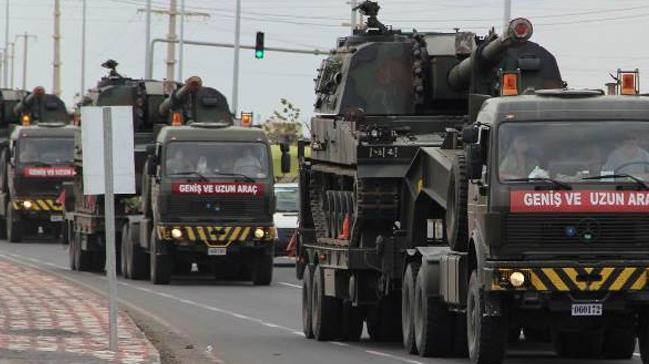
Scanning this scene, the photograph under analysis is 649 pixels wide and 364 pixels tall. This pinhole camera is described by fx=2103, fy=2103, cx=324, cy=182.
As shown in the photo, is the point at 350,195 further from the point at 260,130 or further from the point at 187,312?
the point at 260,130

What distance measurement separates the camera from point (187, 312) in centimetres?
2920

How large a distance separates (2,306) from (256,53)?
38014 mm

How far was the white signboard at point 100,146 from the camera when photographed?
62.5 feet

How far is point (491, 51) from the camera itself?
2211 cm

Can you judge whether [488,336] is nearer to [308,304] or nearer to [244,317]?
[308,304]

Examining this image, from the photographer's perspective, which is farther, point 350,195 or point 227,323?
point 227,323

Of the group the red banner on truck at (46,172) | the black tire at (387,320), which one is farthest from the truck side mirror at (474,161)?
the red banner on truck at (46,172)

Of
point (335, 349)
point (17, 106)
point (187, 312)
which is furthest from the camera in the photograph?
point (17, 106)

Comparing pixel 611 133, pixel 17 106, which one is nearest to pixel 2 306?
pixel 611 133

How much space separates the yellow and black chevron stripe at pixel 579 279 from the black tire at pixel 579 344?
275 cm

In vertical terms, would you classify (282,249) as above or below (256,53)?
below

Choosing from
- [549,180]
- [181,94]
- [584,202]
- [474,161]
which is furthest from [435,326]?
[181,94]

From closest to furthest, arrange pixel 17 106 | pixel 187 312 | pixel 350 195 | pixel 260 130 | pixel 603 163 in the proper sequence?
pixel 603 163 < pixel 350 195 < pixel 187 312 < pixel 260 130 < pixel 17 106

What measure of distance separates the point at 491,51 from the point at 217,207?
49.6 feet
